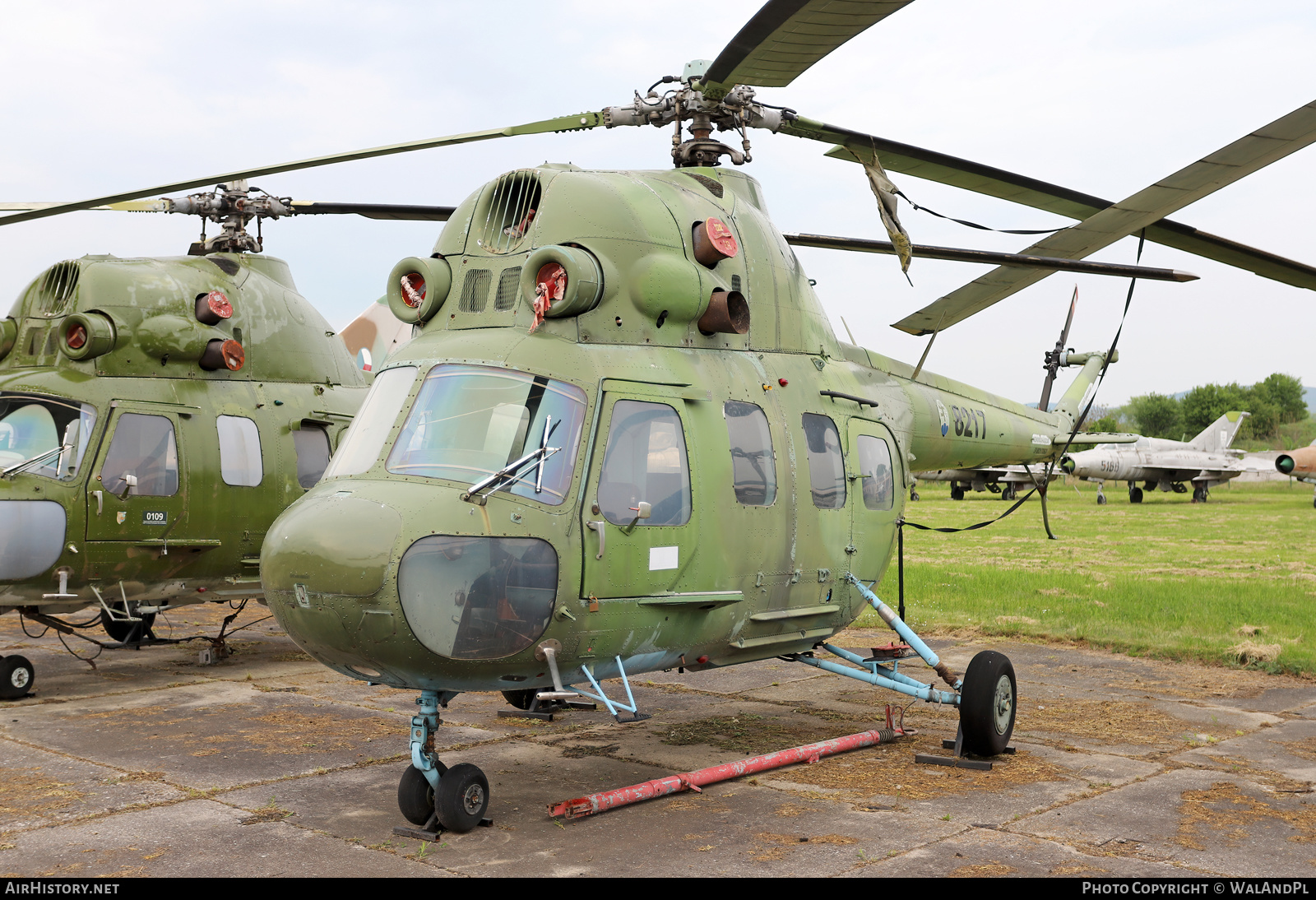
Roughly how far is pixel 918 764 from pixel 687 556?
255cm

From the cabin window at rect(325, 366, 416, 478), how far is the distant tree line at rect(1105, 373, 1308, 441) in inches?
3663

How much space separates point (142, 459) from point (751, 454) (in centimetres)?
655

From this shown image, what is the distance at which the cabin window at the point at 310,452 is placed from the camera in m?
11.8

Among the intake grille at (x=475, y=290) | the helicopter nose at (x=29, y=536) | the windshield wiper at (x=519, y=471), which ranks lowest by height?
the helicopter nose at (x=29, y=536)

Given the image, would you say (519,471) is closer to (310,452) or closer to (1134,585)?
(310,452)

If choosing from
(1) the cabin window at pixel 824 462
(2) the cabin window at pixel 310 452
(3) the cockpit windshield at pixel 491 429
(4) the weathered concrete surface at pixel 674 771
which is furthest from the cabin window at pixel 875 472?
(2) the cabin window at pixel 310 452

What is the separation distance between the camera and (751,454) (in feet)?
23.0

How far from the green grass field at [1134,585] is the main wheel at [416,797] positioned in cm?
923

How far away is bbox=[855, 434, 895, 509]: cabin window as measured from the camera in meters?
8.22

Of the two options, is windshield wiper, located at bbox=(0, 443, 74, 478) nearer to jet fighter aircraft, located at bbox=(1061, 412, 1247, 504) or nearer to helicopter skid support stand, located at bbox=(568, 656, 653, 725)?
helicopter skid support stand, located at bbox=(568, 656, 653, 725)

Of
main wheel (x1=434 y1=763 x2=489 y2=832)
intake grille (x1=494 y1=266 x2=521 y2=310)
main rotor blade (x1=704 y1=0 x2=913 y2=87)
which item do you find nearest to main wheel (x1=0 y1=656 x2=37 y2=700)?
main wheel (x1=434 y1=763 x2=489 y2=832)

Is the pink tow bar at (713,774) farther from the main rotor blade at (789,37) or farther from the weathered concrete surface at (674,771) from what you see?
the main rotor blade at (789,37)
